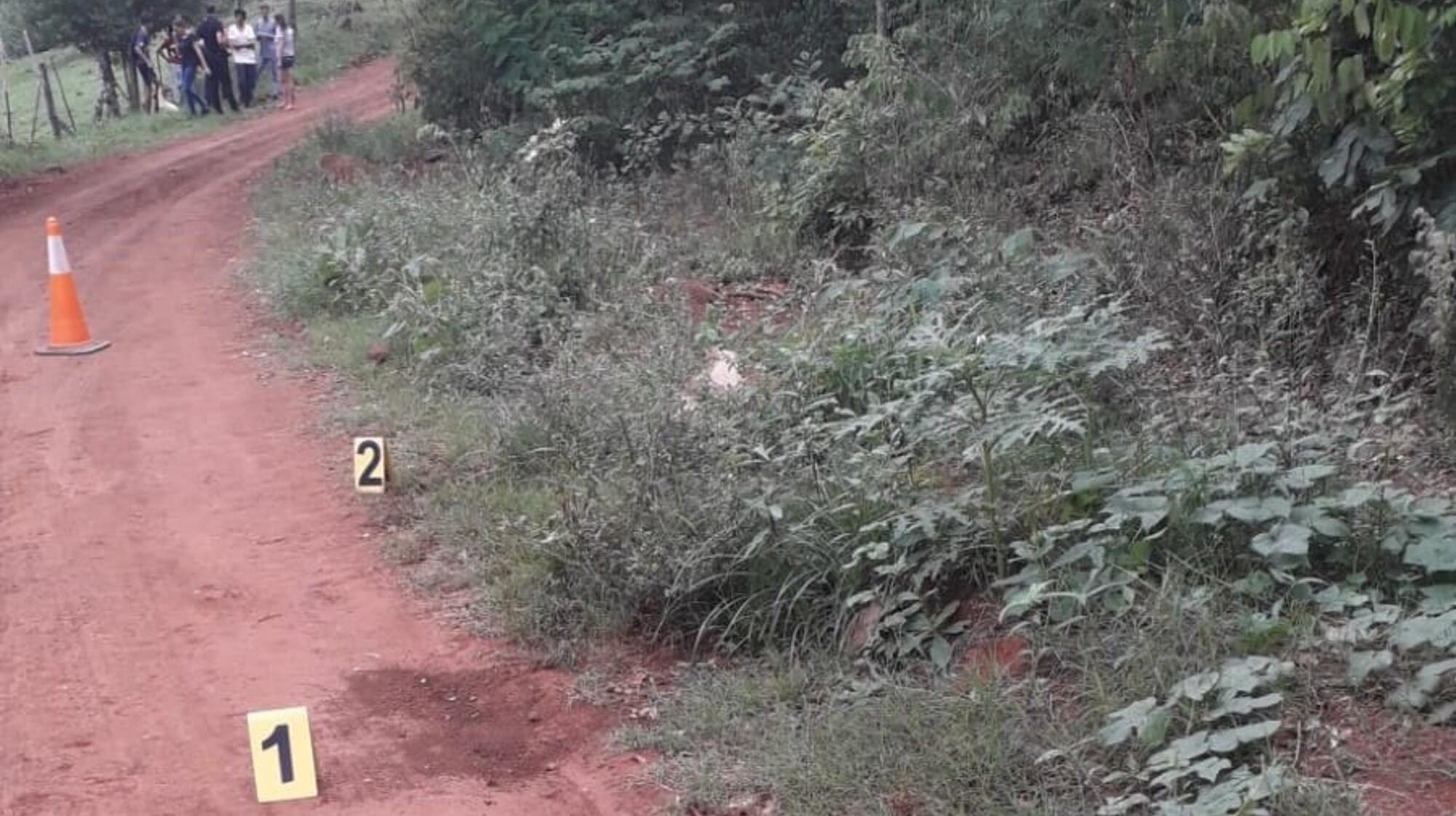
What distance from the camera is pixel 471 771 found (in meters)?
4.57

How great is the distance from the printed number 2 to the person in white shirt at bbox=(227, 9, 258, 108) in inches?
807

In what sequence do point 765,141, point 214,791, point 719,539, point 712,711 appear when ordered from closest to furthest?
point 214,791
point 712,711
point 719,539
point 765,141

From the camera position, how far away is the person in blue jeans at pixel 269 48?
26.6 metres

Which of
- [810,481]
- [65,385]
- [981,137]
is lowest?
[65,385]

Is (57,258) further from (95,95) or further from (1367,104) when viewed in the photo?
(95,95)

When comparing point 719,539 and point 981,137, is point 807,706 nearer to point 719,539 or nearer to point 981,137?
point 719,539

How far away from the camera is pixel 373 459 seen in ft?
22.6

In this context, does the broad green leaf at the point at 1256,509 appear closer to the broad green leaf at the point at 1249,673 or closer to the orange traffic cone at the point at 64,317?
the broad green leaf at the point at 1249,673

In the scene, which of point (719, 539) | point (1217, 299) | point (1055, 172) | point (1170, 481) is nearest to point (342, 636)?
point (719, 539)

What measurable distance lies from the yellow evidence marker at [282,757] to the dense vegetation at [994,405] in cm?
114

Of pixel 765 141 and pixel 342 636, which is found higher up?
pixel 765 141

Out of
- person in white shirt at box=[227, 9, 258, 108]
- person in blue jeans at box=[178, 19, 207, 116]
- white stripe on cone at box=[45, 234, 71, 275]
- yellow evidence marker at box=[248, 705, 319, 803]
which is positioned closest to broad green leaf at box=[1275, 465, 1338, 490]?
yellow evidence marker at box=[248, 705, 319, 803]

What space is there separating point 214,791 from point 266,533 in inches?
88.8

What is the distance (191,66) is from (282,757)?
75.7 ft
